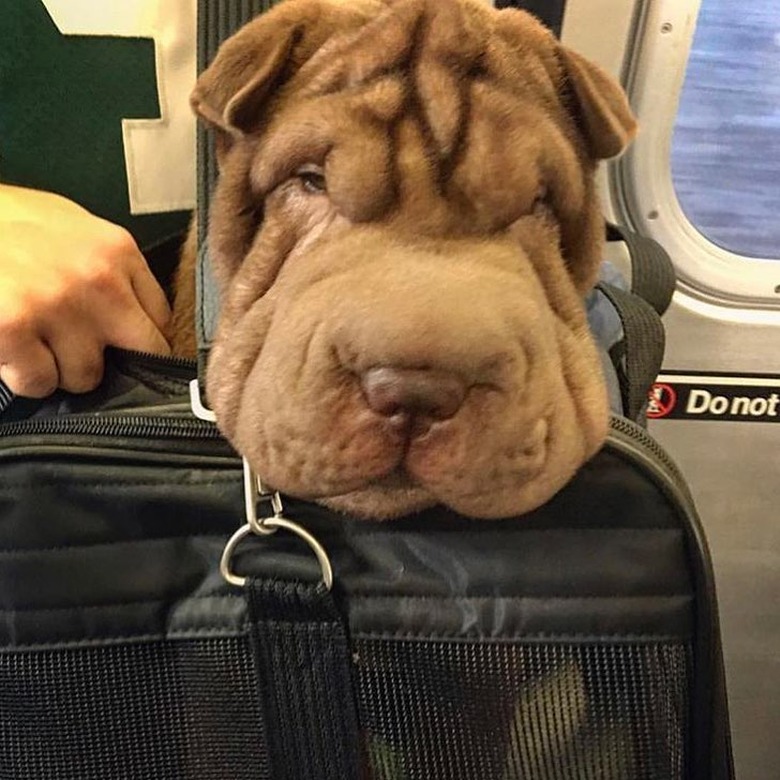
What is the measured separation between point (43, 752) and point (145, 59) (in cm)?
50

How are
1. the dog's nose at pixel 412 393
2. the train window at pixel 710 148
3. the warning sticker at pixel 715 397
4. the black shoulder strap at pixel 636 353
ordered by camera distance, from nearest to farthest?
the dog's nose at pixel 412 393, the black shoulder strap at pixel 636 353, the train window at pixel 710 148, the warning sticker at pixel 715 397

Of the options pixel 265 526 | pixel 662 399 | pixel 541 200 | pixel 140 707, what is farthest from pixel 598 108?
pixel 662 399

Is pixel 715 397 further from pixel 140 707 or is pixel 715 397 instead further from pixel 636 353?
pixel 140 707

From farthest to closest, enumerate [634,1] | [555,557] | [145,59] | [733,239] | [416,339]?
[733,239], [634,1], [145,59], [555,557], [416,339]

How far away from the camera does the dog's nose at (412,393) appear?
19.6 inches

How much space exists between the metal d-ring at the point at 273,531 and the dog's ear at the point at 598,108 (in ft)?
0.88

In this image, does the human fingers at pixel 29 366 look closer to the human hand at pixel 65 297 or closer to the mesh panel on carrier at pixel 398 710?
the human hand at pixel 65 297

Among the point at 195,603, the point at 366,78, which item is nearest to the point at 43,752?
the point at 195,603

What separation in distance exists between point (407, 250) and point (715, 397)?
0.68 m

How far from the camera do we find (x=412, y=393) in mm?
500

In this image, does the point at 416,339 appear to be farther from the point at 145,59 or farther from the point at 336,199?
the point at 145,59

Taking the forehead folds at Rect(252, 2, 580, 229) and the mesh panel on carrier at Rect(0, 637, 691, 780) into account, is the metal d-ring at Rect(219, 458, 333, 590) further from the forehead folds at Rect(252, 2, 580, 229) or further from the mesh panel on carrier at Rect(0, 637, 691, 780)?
the forehead folds at Rect(252, 2, 580, 229)

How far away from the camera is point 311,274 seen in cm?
55

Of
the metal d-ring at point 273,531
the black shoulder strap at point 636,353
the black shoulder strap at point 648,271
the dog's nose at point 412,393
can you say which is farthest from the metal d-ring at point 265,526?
the black shoulder strap at point 648,271
